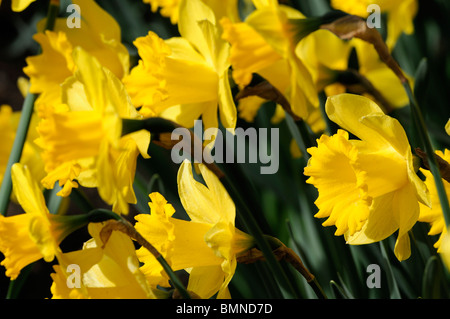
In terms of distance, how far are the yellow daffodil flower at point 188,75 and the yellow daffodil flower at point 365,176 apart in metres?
0.23

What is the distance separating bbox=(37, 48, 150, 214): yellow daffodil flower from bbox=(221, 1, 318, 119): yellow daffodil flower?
0.83 feet

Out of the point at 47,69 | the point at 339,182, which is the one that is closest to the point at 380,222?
the point at 339,182

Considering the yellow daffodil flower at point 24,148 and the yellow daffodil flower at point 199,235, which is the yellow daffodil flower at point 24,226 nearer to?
the yellow daffodil flower at point 199,235

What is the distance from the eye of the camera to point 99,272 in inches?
43.4

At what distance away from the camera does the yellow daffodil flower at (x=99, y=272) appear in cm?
105

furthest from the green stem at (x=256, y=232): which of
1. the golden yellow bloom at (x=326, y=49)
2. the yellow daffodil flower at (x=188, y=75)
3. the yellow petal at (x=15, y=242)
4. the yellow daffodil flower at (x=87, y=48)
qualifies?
the golden yellow bloom at (x=326, y=49)

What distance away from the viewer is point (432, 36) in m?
2.38

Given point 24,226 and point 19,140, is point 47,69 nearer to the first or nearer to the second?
point 19,140

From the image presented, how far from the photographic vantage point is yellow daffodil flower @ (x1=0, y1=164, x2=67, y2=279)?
3.39ft

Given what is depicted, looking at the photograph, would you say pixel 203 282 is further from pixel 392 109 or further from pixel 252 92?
pixel 392 109

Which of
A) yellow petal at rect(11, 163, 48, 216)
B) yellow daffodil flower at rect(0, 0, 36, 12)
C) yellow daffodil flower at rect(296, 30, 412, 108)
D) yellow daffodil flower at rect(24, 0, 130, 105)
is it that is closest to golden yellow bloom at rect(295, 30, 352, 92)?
yellow daffodil flower at rect(296, 30, 412, 108)

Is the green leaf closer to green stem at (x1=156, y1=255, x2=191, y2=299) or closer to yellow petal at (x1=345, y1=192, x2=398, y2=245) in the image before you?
yellow petal at (x1=345, y1=192, x2=398, y2=245)

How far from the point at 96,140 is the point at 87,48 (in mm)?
660
